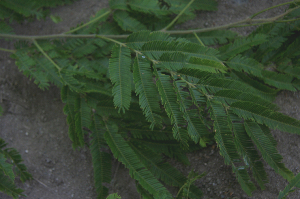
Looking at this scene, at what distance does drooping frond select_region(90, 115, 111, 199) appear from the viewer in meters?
1.96

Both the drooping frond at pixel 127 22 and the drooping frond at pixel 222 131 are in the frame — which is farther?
the drooping frond at pixel 127 22

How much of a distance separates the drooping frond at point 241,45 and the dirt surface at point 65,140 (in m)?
0.45

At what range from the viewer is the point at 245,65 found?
1.98 metres

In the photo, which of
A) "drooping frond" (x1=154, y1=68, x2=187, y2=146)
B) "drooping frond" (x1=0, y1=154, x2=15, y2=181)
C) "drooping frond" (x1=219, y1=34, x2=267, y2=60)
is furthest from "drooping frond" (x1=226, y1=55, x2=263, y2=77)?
"drooping frond" (x1=0, y1=154, x2=15, y2=181)

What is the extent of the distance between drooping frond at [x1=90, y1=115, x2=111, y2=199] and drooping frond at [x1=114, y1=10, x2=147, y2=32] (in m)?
0.93

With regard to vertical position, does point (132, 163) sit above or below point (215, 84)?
below

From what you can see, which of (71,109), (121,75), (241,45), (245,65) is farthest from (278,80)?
(71,109)

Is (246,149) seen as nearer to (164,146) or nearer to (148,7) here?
(164,146)

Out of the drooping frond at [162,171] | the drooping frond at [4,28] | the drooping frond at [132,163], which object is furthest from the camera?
the drooping frond at [4,28]

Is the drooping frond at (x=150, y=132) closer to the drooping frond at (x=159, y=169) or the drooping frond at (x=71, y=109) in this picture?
the drooping frond at (x=159, y=169)

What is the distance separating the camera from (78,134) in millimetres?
1894

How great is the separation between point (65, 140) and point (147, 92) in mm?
1297

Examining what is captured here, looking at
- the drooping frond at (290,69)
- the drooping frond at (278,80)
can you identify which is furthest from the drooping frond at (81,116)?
the drooping frond at (290,69)

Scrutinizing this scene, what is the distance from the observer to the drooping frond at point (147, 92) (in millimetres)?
1521
